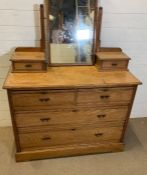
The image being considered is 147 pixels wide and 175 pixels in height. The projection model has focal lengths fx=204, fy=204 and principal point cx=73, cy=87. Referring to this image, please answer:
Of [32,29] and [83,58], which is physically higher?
[32,29]

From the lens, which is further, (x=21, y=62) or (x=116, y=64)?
(x=116, y=64)

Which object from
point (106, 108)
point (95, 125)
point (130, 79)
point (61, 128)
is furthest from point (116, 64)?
point (61, 128)

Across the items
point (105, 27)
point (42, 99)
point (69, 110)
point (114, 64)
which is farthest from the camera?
point (105, 27)

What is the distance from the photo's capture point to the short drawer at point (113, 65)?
72.9 inches

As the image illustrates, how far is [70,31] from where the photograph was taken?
190 centimetres

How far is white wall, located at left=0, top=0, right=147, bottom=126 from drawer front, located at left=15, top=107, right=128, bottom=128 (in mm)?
628

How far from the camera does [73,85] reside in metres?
1.61

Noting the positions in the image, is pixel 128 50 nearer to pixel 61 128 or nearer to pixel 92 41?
pixel 92 41

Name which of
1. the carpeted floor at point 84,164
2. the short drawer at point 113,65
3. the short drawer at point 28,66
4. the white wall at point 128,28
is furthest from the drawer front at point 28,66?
the carpeted floor at point 84,164

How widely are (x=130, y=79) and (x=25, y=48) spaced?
3.29ft

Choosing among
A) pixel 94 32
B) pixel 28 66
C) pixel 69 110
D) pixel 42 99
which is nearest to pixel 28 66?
pixel 28 66

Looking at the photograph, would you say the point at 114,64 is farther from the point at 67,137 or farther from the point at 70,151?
the point at 70,151

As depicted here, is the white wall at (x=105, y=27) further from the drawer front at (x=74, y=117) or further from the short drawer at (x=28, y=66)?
the drawer front at (x=74, y=117)

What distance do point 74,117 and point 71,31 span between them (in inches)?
31.2
